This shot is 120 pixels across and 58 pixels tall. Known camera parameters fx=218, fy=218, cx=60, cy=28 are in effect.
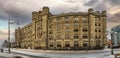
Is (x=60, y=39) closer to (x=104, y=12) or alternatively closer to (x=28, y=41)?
(x=104, y=12)

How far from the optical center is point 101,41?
120 meters

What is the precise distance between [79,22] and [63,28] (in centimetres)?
950

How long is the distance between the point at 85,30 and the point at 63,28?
1214 centimetres

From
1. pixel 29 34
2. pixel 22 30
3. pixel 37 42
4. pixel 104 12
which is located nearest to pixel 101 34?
→ pixel 104 12

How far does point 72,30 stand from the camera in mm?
118250

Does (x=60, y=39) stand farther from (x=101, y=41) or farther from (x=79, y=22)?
(x=101, y=41)

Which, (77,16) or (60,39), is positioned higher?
(77,16)

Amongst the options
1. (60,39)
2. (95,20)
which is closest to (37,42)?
(60,39)

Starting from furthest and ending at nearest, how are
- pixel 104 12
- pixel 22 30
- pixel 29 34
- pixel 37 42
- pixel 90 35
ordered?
pixel 22 30
pixel 29 34
pixel 37 42
pixel 104 12
pixel 90 35

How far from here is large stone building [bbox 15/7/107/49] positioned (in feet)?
381

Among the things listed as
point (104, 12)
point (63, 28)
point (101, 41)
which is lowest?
point (101, 41)

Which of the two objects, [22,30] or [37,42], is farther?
[22,30]

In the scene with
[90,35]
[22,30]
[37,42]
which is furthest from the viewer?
[22,30]

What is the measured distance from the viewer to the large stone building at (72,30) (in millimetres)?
116062
